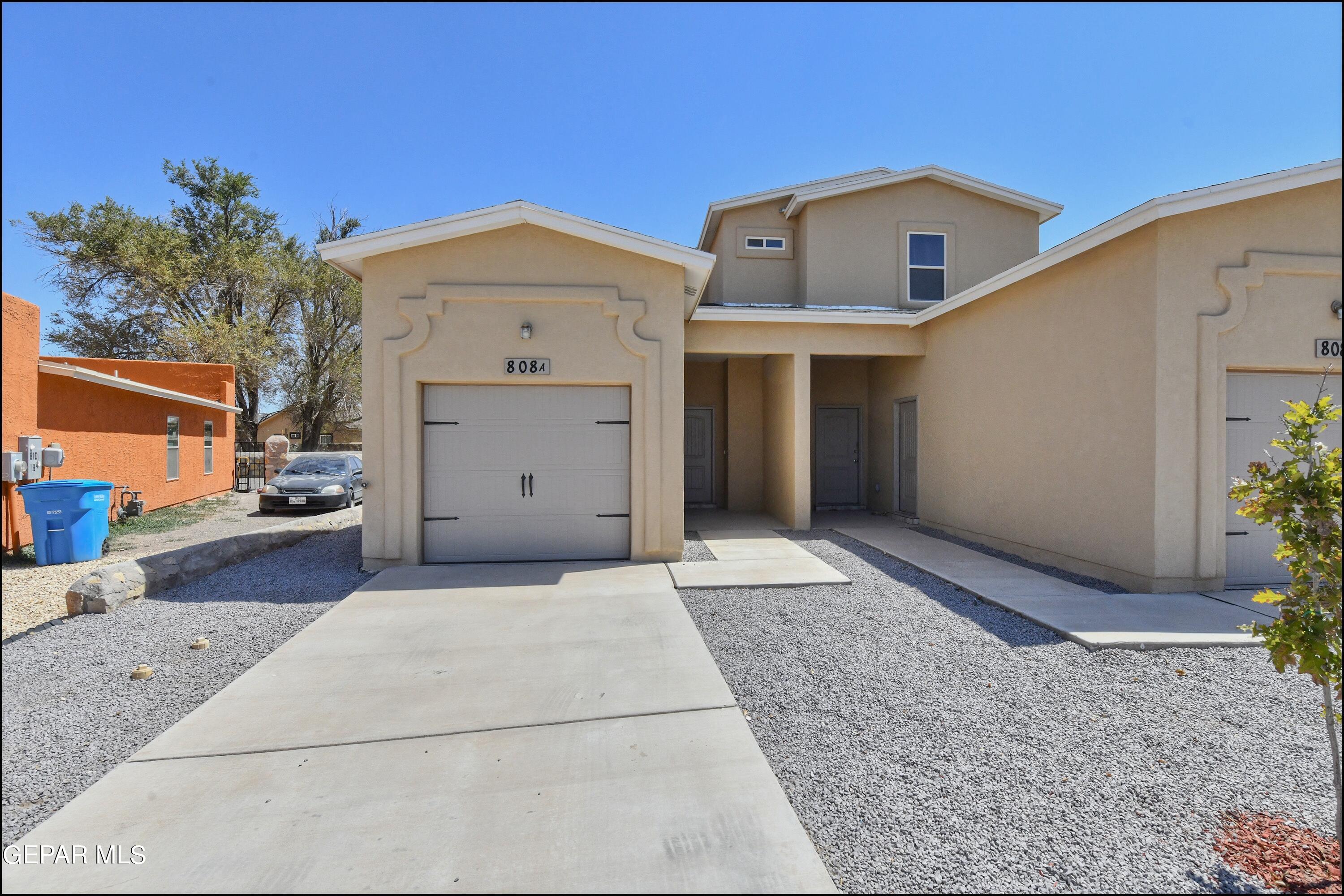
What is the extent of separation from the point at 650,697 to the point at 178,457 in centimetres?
1637

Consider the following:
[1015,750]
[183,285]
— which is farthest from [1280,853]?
[183,285]

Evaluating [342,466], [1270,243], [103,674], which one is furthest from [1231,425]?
[342,466]

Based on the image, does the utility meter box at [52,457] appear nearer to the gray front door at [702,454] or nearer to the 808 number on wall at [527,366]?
the 808 number on wall at [527,366]

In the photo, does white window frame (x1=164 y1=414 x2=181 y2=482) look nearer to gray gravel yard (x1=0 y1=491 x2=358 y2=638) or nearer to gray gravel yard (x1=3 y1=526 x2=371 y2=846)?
gray gravel yard (x1=0 y1=491 x2=358 y2=638)

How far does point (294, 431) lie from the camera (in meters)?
29.7

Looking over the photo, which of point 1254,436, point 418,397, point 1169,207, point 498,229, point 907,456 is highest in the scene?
point 498,229

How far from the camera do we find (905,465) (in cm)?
1173

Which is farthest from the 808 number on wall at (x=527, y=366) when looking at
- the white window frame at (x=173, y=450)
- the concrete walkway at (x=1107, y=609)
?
the white window frame at (x=173, y=450)

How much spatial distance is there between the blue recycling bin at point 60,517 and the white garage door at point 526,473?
4.72 m

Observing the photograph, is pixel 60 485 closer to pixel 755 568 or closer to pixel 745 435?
pixel 755 568

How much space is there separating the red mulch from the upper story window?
1141 centimetres

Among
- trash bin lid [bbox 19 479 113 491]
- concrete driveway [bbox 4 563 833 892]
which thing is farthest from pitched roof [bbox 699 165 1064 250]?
Result: trash bin lid [bbox 19 479 113 491]

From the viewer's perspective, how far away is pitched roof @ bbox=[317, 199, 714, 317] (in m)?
7.15

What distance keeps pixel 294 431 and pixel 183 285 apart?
25.6 ft
